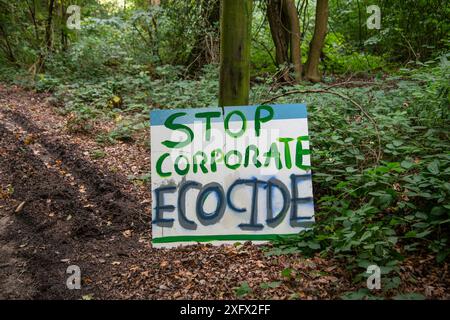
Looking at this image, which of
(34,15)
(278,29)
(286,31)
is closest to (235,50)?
(278,29)

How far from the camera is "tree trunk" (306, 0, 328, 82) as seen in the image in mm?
7738

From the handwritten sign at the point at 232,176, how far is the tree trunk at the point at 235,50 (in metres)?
0.22

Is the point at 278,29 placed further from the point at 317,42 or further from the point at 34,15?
the point at 34,15

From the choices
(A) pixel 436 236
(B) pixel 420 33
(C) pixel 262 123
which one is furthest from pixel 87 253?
(B) pixel 420 33

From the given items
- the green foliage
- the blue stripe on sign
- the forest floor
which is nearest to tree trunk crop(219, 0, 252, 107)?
the blue stripe on sign

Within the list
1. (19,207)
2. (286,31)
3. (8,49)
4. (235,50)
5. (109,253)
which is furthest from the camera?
(8,49)

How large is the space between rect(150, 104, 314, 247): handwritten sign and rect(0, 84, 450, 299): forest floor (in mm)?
166

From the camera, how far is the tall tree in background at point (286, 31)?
7.83 metres

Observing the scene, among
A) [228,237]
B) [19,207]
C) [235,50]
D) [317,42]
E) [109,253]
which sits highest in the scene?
[317,42]

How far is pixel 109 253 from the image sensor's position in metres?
3.47

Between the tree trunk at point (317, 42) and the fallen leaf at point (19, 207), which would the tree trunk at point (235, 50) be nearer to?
the fallen leaf at point (19, 207)

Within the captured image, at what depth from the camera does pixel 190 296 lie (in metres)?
2.79

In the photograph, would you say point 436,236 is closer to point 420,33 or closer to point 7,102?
point 420,33

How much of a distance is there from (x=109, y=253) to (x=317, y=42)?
6081 millimetres
